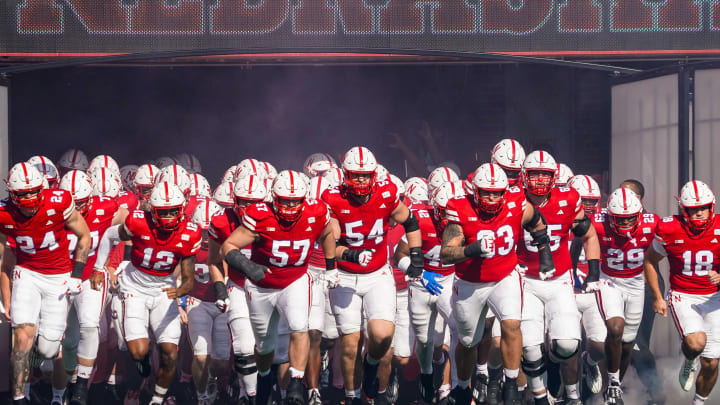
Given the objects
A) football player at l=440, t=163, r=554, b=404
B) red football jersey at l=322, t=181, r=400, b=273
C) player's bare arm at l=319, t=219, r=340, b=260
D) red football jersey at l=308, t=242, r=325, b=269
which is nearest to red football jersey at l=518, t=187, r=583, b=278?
football player at l=440, t=163, r=554, b=404

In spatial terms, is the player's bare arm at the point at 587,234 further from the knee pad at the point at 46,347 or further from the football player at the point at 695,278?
the knee pad at the point at 46,347

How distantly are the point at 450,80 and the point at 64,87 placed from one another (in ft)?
15.7

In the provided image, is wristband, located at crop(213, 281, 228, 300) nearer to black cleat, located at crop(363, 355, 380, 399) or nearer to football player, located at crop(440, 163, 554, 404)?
black cleat, located at crop(363, 355, 380, 399)

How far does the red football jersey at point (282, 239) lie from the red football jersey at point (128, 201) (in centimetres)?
193

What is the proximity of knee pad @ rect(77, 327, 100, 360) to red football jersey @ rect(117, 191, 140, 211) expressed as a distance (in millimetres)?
1315

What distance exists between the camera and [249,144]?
1522cm

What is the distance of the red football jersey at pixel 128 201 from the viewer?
10961mm

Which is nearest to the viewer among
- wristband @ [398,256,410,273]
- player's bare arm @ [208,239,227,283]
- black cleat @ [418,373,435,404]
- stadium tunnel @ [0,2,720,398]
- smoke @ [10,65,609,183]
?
player's bare arm @ [208,239,227,283]

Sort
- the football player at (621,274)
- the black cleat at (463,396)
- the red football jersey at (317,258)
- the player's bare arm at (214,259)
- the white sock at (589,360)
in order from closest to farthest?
the player's bare arm at (214,259)
the black cleat at (463,396)
the football player at (621,274)
the red football jersey at (317,258)
the white sock at (589,360)

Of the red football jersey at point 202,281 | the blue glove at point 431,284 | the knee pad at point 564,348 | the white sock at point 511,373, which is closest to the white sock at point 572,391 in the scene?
the knee pad at point 564,348

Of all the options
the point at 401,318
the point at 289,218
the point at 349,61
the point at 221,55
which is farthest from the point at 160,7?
the point at 401,318

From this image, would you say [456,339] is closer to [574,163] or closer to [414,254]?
[414,254]

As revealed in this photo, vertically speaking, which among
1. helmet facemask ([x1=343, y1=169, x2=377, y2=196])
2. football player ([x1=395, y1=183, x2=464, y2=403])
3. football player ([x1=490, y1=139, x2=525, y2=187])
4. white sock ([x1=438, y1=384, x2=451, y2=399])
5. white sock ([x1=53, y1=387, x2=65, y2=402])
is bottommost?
white sock ([x1=438, y1=384, x2=451, y2=399])

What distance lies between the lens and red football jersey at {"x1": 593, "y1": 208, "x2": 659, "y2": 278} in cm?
1049
